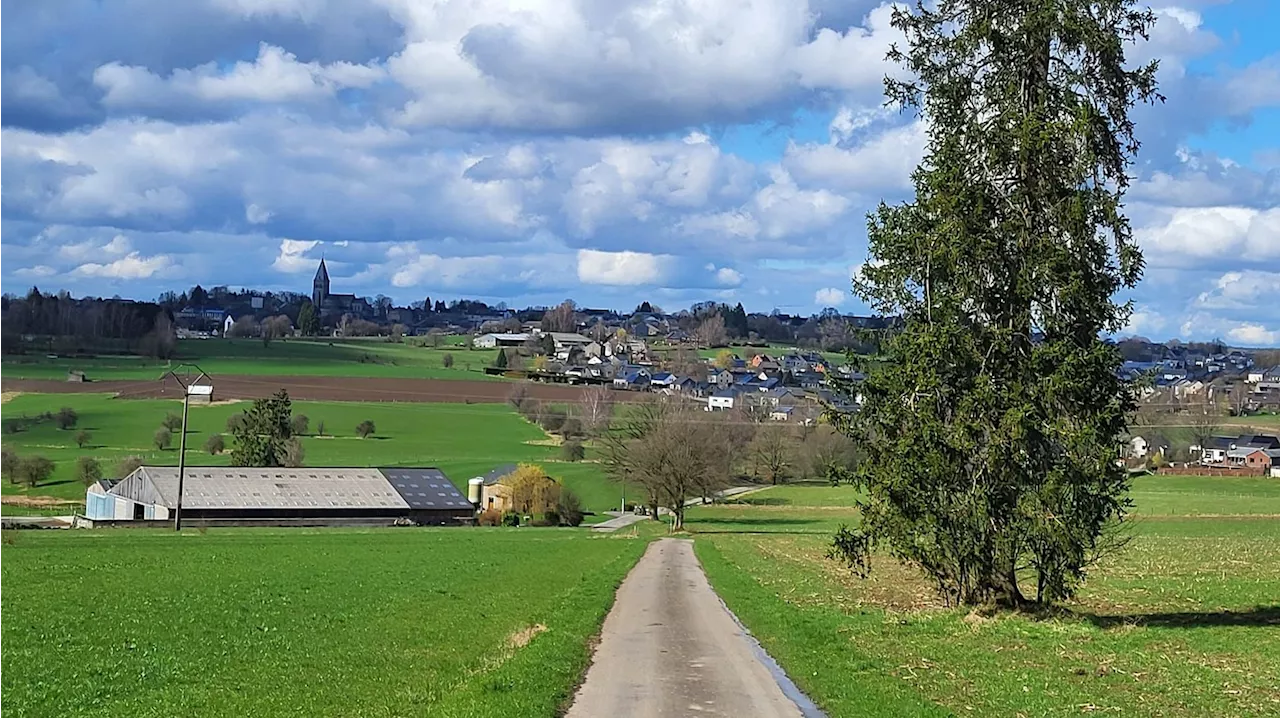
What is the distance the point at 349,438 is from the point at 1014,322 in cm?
10322

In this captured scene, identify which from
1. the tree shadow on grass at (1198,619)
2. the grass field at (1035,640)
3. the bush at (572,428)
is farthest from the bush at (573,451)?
the tree shadow on grass at (1198,619)

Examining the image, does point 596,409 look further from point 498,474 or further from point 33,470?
point 33,470

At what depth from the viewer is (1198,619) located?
81.1ft

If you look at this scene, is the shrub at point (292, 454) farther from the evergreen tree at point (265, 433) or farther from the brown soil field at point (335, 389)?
the brown soil field at point (335, 389)

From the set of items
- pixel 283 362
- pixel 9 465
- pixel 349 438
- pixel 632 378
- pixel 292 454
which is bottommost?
pixel 9 465

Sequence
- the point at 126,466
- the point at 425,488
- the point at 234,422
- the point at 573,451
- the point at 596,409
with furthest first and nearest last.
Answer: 1. the point at 596,409
2. the point at 573,451
3. the point at 234,422
4. the point at 126,466
5. the point at 425,488

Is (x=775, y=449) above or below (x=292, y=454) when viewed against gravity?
above

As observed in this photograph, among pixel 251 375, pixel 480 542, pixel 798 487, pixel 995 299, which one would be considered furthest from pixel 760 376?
pixel 995 299

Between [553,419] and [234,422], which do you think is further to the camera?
[553,419]

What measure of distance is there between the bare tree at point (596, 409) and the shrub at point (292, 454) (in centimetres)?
2589

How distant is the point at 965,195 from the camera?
77.7 ft

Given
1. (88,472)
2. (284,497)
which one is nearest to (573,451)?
(284,497)

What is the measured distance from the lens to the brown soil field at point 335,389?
120 meters

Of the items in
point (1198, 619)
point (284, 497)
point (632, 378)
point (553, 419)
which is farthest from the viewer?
point (632, 378)
